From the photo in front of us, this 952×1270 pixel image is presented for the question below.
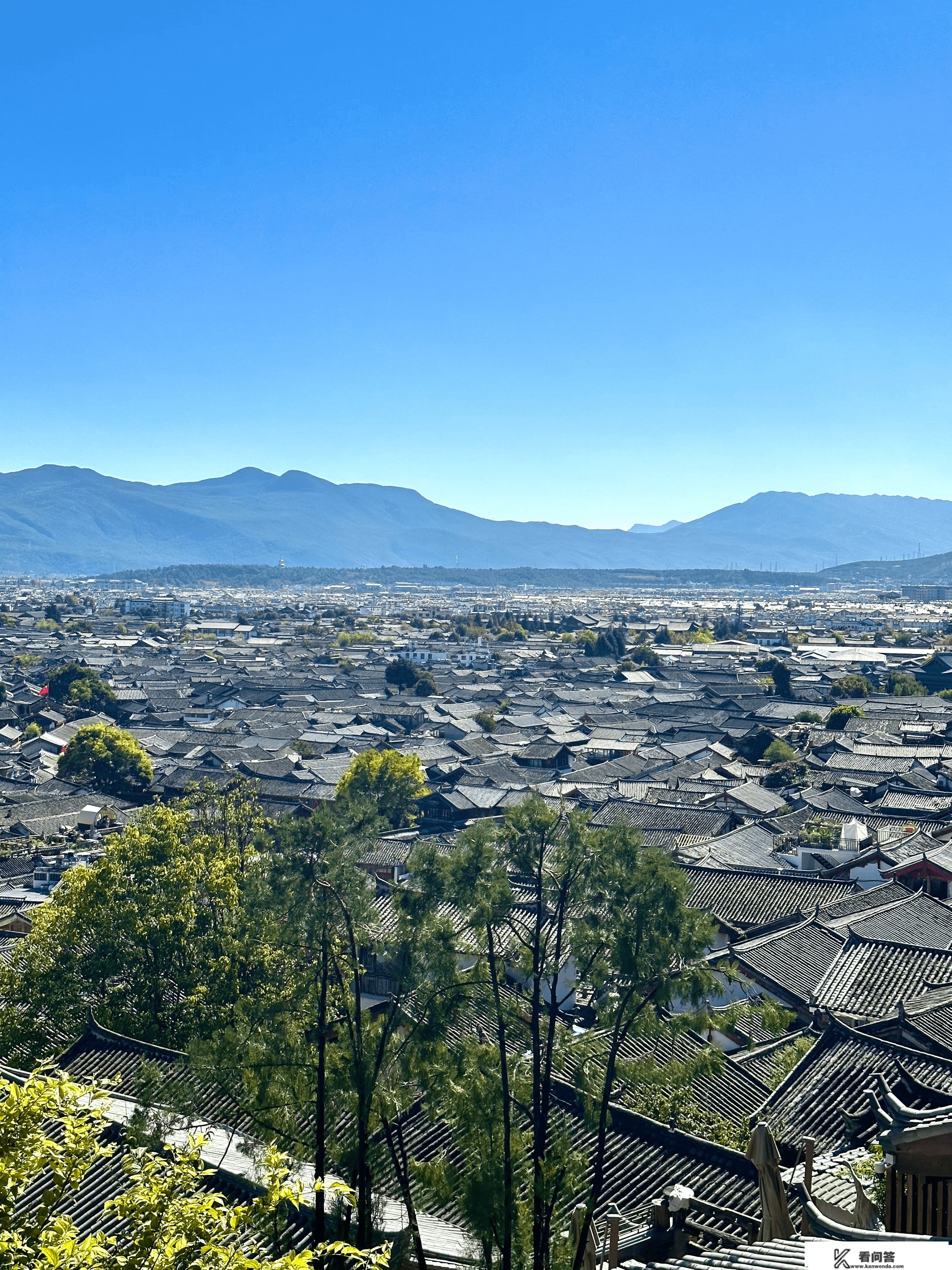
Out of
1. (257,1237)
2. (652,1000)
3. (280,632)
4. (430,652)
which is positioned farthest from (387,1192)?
(280,632)

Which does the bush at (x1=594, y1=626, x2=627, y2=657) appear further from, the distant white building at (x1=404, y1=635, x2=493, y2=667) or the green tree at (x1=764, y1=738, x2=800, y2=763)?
the green tree at (x1=764, y1=738, x2=800, y2=763)

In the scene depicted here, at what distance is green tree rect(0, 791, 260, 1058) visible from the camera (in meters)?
11.6

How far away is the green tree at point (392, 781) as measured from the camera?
96.9ft

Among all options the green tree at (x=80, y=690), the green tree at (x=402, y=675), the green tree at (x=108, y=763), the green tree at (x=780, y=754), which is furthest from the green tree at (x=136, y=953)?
the green tree at (x=402, y=675)

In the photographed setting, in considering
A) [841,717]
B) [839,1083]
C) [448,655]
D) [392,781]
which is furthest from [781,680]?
[839,1083]

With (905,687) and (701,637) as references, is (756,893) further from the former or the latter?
(701,637)

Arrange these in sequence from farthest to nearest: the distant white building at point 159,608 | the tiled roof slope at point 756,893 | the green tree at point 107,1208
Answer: the distant white building at point 159,608
the tiled roof slope at point 756,893
the green tree at point 107,1208

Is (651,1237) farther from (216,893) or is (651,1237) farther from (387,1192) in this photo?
(216,893)

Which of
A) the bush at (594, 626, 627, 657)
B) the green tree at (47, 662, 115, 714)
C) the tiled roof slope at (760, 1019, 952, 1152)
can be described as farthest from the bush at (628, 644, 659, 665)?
the tiled roof slope at (760, 1019, 952, 1152)

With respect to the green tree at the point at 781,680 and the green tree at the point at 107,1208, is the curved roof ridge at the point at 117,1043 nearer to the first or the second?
the green tree at the point at 107,1208

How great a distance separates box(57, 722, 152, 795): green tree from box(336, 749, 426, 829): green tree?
6811 mm

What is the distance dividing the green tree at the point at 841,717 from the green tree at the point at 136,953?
35447 mm

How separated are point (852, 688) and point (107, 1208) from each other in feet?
174

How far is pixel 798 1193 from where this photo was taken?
25.7ft
